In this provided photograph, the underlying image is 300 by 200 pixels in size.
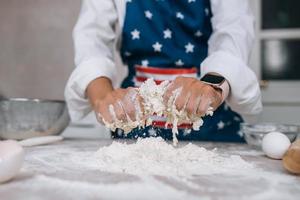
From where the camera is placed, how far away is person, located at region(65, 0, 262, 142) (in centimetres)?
98

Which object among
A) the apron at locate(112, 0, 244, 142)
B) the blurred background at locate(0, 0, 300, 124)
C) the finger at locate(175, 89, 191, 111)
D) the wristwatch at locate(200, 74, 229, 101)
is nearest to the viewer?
the finger at locate(175, 89, 191, 111)

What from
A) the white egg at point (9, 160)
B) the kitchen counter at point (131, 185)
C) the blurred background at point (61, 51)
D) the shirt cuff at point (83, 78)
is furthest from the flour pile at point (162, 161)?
the blurred background at point (61, 51)

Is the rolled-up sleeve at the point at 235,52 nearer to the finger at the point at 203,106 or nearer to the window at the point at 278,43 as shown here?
the finger at the point at 203,106

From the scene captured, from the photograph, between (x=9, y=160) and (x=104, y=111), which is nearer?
(x=9, y=160)

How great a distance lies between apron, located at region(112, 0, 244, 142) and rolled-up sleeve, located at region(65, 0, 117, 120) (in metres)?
0.07

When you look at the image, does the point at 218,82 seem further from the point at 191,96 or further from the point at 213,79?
the point at 191,96

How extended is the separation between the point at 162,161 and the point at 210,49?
18.3 inches

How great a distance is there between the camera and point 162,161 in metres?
0.69

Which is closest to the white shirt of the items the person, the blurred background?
the person

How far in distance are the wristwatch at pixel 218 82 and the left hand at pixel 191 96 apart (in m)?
0.07

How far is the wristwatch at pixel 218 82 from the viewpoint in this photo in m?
0.86

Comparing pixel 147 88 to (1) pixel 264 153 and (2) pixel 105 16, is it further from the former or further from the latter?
(2) pixel 105 16

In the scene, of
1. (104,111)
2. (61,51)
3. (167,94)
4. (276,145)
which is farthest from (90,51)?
(61,51)

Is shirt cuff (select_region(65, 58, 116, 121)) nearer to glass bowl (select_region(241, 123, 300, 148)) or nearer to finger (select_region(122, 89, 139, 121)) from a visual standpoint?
finger (select_region(122, 89, 139, 121))
